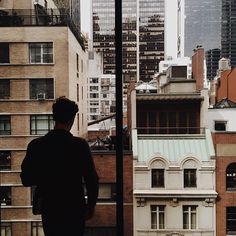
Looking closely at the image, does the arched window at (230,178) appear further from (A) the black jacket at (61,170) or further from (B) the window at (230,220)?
(A) the black jacket at (61,170)

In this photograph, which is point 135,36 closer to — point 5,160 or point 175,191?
point 5,160

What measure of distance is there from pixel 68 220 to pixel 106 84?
51.3 meters

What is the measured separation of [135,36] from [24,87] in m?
63.7

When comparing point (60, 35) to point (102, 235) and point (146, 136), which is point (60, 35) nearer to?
point (146, 136)

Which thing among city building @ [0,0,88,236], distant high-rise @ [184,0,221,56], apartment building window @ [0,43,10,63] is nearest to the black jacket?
city building @ [0,0,88,236]

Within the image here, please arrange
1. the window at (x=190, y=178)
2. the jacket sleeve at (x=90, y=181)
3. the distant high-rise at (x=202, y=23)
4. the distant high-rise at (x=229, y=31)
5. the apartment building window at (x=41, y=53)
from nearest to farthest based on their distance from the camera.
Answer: the jacket sleeve at (x=90, y=181) < the window at (x=190, y=178) < the apartment building window at (x=41, y=53) < the distant high-rise at (x=229, y=31) < the distant high-rise at (x=202, y=23)

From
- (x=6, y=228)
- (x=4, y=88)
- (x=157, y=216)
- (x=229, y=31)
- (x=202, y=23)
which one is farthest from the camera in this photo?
(x=202, y=23)

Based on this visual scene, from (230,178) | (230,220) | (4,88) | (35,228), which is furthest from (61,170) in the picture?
(4,88)

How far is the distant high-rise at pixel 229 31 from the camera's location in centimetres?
5672

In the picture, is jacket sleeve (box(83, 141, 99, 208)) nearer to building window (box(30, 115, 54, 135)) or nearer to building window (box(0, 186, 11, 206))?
building window (box(30, 115, 54, 135))

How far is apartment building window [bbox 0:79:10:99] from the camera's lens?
496 inches

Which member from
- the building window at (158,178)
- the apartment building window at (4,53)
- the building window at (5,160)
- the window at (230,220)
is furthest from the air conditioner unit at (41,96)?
the window at (230,220)

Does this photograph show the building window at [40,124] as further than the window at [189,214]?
Yes

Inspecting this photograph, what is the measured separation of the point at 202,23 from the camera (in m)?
82.6
